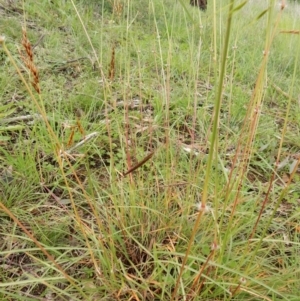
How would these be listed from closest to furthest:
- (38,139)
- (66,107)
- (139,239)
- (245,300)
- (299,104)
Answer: (245,300) < (139,239) < (38,139) < (66,107) < (299,104)

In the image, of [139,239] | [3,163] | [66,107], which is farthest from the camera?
[66,107]

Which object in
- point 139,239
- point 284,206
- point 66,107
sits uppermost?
point 66,107

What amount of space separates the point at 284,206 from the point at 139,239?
1.91ft

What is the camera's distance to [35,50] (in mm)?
1933

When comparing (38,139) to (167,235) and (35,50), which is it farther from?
(35,50)

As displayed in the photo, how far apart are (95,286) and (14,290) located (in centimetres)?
19

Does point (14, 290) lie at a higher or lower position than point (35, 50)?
lower

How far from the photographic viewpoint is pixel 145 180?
116 centimetres

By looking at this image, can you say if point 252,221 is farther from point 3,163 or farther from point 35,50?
point 35,50

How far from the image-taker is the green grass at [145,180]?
2.56 feet

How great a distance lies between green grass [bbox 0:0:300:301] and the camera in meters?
0.78

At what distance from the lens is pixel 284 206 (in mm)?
1262

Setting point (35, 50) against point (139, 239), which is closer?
point (139, 239)

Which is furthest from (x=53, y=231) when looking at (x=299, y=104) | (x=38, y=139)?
(x=299, y=104)
